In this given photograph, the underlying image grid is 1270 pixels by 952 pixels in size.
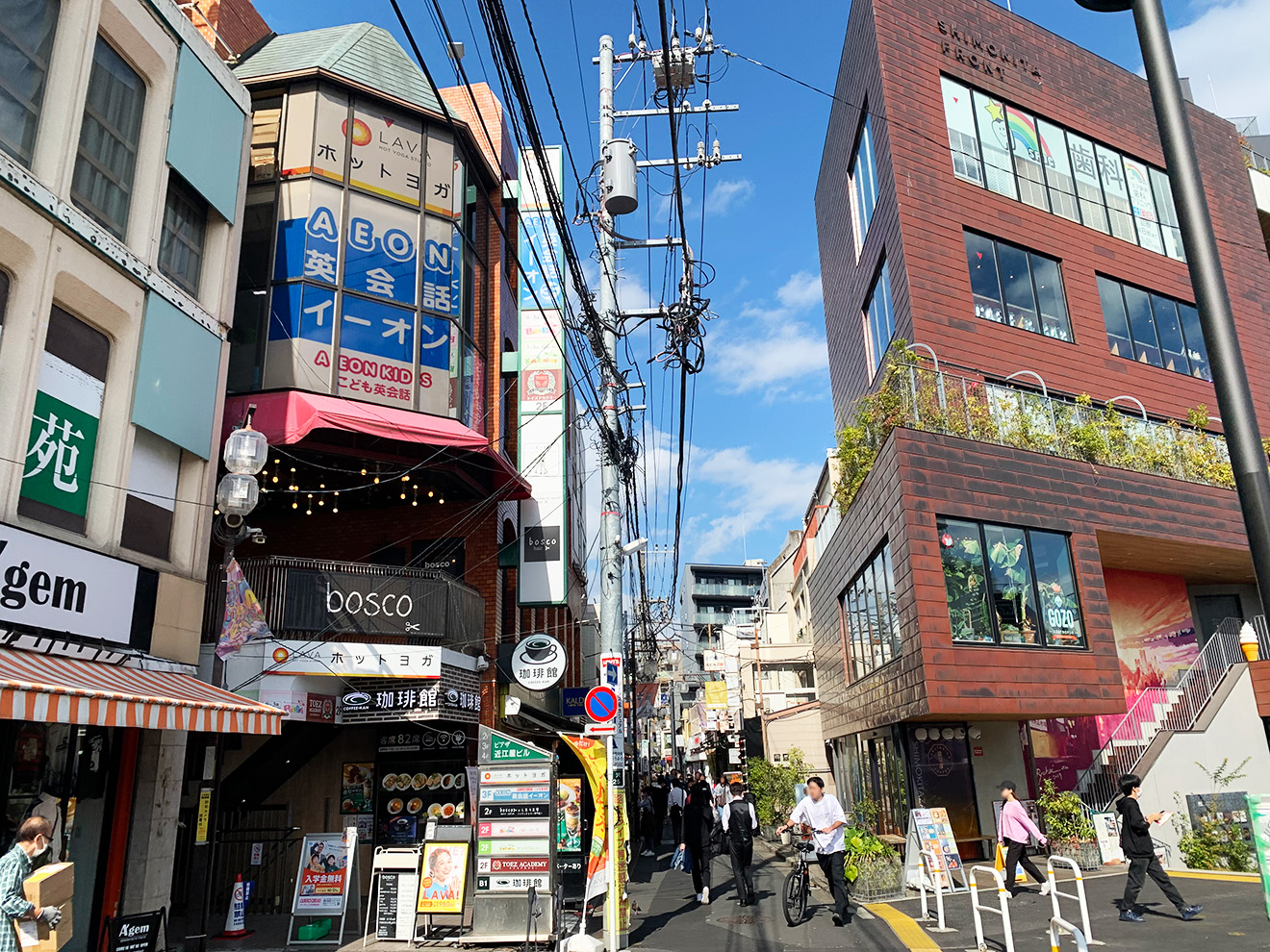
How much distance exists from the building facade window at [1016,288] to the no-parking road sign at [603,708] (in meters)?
13.3

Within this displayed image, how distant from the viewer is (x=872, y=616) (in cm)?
1892

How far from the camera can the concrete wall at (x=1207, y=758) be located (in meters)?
16.2

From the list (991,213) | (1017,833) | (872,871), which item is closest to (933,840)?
(872,871)

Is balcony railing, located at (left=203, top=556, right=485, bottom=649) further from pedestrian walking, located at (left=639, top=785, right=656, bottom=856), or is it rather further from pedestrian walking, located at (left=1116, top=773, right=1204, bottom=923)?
pedestrian walking, located at (left=639, top=785, right=656, bottom=856)

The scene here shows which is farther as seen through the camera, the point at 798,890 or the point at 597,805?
the point at 798,890

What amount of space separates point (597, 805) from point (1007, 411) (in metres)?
10.9

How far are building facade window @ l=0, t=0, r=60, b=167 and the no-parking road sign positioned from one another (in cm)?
902

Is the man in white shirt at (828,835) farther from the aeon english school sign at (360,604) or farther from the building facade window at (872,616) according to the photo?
the aeon english school sign at (360,604)

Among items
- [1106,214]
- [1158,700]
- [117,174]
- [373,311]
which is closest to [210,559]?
[373,311]

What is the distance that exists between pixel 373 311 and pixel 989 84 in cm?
1672

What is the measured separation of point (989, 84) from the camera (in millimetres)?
22906

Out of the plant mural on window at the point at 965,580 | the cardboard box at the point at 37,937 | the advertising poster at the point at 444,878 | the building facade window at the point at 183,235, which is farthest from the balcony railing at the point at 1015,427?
the cardboard box at the point at 37,937

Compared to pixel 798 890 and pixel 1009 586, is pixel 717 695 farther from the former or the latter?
pixel 798 890

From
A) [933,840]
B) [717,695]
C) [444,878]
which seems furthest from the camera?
[717,695]
